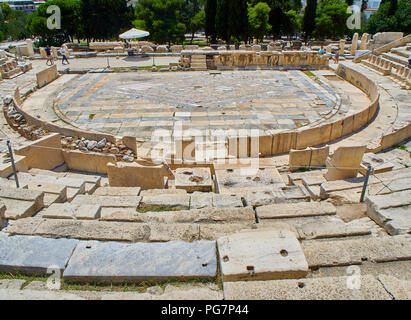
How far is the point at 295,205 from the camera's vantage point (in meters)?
5.65

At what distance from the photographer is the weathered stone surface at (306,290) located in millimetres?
3174

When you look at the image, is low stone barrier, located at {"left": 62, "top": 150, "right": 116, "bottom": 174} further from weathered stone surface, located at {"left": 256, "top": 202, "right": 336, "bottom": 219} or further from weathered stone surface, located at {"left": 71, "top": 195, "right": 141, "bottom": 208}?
weathered stone surface, located at {"left": 256, "top": 202, "right": 336, "bottom": 219}

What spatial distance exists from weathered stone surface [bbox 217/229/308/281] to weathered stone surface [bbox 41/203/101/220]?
7.66 feet

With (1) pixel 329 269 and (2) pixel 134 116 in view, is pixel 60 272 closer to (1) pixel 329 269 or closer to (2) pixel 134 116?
(1) pixel 329 269

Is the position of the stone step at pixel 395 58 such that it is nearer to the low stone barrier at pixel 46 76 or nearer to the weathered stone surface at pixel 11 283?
the low stone barrier at pixel 46 76

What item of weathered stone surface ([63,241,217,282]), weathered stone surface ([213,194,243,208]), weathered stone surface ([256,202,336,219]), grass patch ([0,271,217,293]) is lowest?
weathered stone surface ([213,194,243,208])

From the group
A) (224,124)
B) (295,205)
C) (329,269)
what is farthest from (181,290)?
(224,124)

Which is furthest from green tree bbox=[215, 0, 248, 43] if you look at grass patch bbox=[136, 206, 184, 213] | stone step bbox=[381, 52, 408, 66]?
grass patch bbox=[136, 206, 184, 213]

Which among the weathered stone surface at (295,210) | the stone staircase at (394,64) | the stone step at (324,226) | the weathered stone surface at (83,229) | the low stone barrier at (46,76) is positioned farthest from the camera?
the stone staircase at (394,64)

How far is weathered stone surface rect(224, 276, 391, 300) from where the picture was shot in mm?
3174

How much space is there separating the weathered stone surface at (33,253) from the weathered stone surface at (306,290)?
2.00 m

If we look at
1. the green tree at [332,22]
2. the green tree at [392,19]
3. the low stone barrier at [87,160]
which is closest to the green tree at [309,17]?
the green tree at [332,22]

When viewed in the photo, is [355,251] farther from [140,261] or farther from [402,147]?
[402,147]

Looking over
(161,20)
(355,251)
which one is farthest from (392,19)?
A: (355,251)
